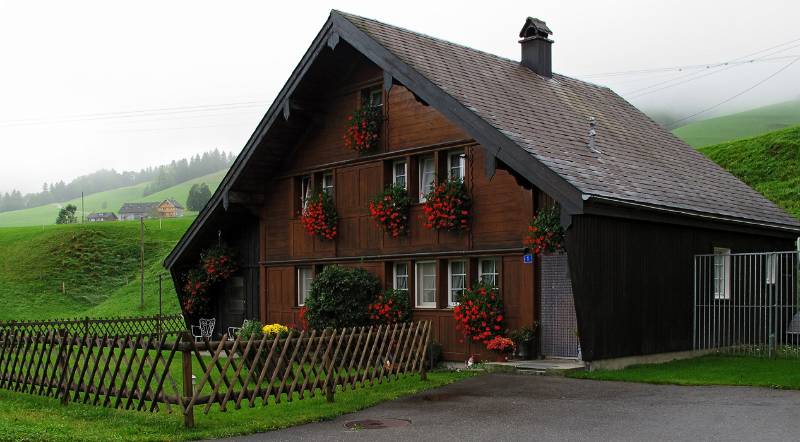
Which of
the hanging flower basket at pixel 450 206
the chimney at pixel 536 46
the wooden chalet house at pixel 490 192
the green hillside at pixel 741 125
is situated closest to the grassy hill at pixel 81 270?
the wooden chalet house at pixel 490 192

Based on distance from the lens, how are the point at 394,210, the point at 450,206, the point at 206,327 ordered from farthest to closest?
the point at 206,327 < the point at 394,210 < the point at 450,206

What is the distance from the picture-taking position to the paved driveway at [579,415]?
Answer: 1077 centimetres

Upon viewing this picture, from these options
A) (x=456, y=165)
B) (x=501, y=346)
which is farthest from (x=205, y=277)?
(x=501, y=346)

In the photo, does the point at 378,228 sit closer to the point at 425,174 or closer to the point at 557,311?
the point at 425,174

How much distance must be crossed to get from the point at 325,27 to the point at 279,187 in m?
5.48

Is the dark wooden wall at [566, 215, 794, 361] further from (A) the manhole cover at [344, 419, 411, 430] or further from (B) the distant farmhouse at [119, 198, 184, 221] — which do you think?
(B) the distant farmhouse at [119, 198, 184, 221]

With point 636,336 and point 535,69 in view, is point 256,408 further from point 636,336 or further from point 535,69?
point 535,69

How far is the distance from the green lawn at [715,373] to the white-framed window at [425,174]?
6089 mm

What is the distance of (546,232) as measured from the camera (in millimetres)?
16594

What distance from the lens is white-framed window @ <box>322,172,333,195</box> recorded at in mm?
23078

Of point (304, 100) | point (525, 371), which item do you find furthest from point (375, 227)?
point (525, 371)

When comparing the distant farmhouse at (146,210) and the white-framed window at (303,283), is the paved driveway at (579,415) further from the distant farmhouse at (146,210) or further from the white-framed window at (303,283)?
the distant farmhouse at (146,210)

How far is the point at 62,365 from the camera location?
14586 millimetres

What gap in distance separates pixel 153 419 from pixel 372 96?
11545 millimetres
